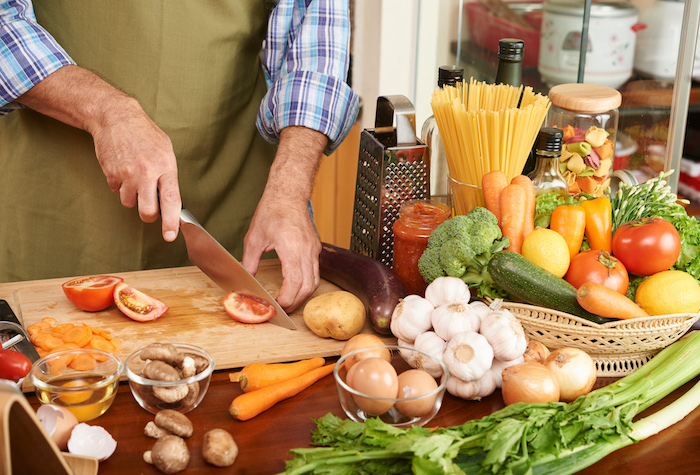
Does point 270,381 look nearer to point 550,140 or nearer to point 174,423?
point 174,423

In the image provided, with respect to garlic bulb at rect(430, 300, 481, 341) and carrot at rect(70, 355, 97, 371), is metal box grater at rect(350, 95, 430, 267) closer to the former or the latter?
garlic bulb at rect(430, 300, 481, 341)

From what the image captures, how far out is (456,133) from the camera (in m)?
1.44

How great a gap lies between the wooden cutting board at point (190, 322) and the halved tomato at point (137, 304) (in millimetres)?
17

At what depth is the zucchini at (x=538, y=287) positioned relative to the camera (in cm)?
122

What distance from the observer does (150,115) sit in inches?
70.9

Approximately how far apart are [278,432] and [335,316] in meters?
0.31

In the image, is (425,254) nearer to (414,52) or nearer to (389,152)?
(389,152)

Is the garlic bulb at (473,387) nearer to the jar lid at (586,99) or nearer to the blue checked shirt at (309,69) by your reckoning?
the jar lid at (586,99)

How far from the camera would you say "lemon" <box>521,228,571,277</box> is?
4.18 ft

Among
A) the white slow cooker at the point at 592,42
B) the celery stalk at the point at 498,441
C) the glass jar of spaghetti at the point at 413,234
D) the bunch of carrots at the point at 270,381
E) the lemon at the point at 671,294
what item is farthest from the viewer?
the white slow cooker at the point at 592,42

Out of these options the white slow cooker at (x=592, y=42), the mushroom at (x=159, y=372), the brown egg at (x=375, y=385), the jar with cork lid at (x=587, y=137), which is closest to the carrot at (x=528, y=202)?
the jar with cork lid at (x=587, y=137)

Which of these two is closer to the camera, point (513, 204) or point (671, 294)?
point (671, 294)

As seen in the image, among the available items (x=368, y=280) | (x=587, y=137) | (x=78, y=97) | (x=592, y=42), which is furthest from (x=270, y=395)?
(x=592, y=42)

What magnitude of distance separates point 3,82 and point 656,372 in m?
1.50
